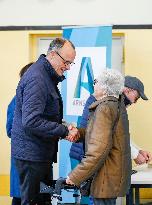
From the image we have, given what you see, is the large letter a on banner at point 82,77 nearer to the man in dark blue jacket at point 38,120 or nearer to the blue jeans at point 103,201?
the man in dark blue jacket at point 38,120

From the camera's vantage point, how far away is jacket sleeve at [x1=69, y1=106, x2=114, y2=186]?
230 centimetres

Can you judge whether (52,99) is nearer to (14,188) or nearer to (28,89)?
(28,89)

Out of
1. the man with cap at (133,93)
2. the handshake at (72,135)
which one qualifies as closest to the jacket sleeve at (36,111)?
the handshake at (72,135)

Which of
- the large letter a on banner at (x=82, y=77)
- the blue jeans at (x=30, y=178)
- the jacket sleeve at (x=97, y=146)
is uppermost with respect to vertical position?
the large letter a on banner at (x=82, y=77)

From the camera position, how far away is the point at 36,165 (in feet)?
8.04

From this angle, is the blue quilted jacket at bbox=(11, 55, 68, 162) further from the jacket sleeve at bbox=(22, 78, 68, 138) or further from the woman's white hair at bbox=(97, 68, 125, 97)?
the woman's white hair at bbox=(97, 68, 125, 97)

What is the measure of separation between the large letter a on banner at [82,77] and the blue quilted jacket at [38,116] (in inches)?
57.3

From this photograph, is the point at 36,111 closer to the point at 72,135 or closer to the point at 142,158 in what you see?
the point at 72,135

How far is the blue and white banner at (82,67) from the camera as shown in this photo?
157 inches

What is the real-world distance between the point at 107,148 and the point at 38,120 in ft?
1.38

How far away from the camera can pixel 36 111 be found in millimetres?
2346

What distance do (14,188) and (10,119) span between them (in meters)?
0.55
